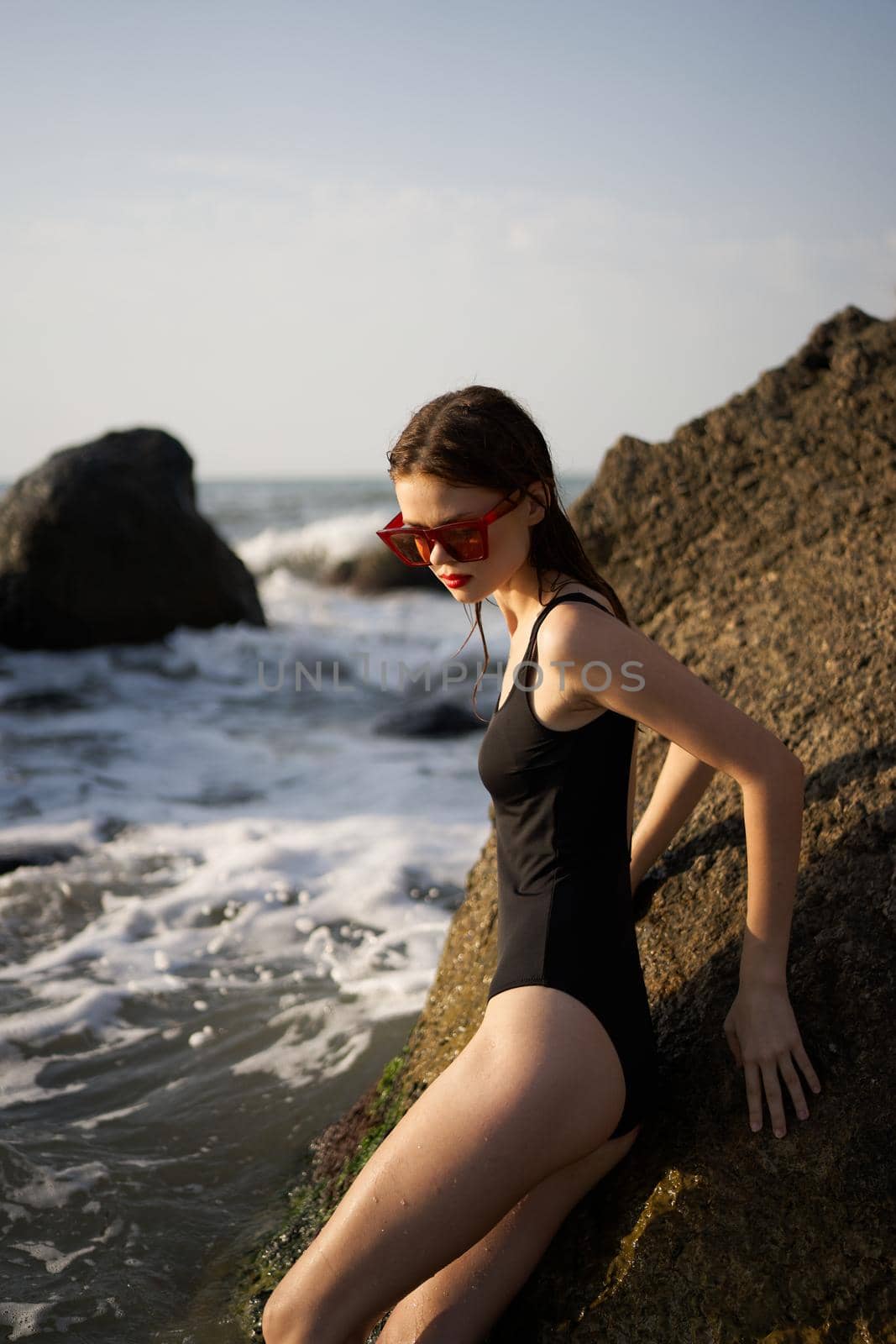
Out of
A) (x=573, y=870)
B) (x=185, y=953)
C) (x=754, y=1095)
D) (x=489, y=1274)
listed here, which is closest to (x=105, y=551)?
(x=185, y=953)

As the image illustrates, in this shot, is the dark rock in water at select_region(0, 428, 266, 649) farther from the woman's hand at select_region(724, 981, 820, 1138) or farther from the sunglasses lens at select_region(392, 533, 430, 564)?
the woman's hand at select_region(724, 981, 820, 1138)

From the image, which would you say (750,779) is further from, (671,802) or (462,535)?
(462,535)

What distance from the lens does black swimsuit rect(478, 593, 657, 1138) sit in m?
2.10

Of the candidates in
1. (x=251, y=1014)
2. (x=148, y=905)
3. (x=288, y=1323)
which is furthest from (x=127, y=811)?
(x=288, y=1323)

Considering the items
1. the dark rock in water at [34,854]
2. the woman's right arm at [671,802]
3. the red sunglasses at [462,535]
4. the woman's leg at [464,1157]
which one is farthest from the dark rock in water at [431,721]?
the woman's leg at [464,1157]

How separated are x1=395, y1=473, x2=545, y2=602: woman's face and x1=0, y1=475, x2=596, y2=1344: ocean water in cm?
35

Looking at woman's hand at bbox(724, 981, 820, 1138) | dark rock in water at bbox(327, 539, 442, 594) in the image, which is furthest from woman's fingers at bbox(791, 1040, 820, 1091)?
dark rock in water at bbox(327, 539, 442, 594)

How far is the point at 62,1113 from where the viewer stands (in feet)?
12.0

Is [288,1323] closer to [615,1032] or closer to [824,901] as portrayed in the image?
[615,1032]

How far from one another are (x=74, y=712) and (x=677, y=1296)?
8.71 meters

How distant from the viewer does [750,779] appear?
207 centimetres

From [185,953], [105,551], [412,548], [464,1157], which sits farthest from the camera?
[105,551]

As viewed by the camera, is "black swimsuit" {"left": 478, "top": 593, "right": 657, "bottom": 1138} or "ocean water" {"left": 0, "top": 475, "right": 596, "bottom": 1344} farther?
"ocean water" {"left": 0, "top": 475, "right": 596, "bottom": 1344}

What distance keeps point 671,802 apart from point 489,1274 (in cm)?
99
